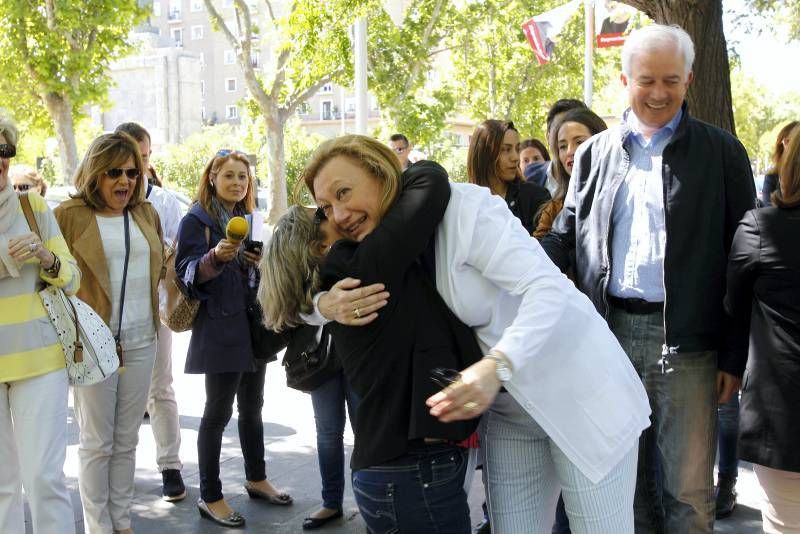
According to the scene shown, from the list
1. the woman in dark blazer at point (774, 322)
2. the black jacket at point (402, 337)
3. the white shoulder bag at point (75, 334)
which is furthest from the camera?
the white shoulder bag at point (75, 334)

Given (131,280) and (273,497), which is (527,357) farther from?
(273,497)

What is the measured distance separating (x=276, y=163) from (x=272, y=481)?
17.9 m

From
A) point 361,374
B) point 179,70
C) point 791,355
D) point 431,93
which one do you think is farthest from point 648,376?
point 179,70

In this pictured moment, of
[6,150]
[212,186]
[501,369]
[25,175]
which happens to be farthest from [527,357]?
A: [25,175]

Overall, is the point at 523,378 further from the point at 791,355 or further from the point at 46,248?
the point at 46,248

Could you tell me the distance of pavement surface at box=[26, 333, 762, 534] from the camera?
4.90 metres

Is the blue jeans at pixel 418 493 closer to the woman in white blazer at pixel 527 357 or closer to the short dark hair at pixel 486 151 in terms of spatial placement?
the woman in white blazer at pixel 527 357

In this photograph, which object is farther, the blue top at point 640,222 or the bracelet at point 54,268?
the bracelet at point 54,268

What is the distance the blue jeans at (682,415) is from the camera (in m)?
3.25

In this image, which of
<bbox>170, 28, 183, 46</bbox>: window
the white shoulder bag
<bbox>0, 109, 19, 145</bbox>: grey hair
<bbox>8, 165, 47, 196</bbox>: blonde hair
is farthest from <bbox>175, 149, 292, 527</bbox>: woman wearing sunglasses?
<bbox>170, 28, 183, 46</bbox>: window

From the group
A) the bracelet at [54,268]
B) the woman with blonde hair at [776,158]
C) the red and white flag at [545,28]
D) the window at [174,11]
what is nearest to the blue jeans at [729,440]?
the woman with blonde hair at [776,158]

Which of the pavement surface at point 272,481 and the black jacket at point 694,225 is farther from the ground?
the black jacket at point 694,225

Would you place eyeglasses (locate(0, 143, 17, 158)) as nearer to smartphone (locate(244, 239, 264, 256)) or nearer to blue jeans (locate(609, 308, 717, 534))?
smartphone (locate(244, 239, 264, 256))

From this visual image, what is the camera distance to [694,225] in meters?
3.18
